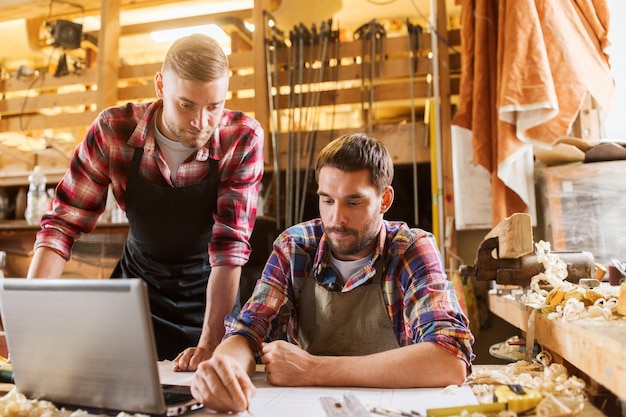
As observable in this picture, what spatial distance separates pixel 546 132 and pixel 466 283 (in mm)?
912

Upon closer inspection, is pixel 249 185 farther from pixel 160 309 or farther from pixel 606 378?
pixel 606 378

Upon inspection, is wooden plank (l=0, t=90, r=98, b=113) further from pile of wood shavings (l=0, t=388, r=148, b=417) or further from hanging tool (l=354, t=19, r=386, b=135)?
pile of wood shavings (l=0, t=388, r=148, b=417)

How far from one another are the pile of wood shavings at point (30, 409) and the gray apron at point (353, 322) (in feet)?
2.59

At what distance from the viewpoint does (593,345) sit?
1101mm

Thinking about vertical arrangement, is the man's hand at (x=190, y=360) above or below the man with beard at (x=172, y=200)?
below

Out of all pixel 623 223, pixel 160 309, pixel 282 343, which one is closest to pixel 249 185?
pixel 160 309

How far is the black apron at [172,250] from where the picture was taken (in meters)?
1.98

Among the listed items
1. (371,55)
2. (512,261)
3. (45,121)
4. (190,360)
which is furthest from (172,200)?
(45,121)

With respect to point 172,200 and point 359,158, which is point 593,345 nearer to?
point 359,158

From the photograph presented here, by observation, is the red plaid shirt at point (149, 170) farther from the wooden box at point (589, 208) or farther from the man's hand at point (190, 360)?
the wooden box at point (589, 208)

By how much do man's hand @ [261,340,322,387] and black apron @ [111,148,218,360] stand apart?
70 cm

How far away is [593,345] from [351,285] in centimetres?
74

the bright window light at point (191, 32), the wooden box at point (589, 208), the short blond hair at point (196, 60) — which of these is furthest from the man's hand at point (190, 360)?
the bright window light at point (191, 32)

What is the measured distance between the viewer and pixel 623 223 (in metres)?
2.66
